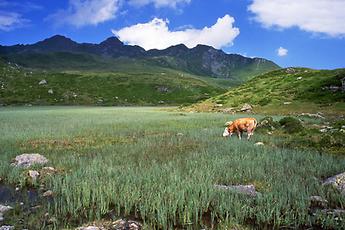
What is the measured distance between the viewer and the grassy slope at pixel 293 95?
63688 millimetres

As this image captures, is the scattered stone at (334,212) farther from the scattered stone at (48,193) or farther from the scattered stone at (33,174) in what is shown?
the scattered stone at (33,174)

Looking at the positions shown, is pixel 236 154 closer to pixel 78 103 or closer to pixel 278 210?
pixel 278 210

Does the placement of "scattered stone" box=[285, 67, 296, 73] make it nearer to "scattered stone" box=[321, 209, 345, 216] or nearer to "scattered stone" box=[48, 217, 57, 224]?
"scattered stone" box=[321, 209, 345, 216]

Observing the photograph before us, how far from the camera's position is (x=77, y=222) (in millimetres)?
A: 10734

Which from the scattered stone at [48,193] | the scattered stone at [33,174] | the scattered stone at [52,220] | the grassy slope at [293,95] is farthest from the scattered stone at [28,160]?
the grassy slope at [293,95]

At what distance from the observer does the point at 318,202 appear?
38.8 ft

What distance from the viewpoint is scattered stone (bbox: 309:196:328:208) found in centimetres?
1161

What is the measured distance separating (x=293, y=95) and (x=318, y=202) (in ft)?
220

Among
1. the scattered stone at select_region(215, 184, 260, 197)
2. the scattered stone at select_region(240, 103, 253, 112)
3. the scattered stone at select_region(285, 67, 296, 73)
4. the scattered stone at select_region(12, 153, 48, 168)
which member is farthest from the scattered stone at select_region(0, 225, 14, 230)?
the scattered stone at select_region(285, 67, 296, 73)

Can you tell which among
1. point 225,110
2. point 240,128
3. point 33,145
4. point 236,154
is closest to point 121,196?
point 236,154

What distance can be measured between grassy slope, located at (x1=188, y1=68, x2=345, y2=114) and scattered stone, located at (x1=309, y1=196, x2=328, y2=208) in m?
48.4

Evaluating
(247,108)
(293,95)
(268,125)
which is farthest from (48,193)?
(293,95)

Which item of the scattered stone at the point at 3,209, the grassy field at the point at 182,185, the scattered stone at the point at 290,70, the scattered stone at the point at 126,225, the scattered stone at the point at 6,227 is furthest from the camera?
the scattered stone at the point at 290,70

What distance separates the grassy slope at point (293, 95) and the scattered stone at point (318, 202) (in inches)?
1907
